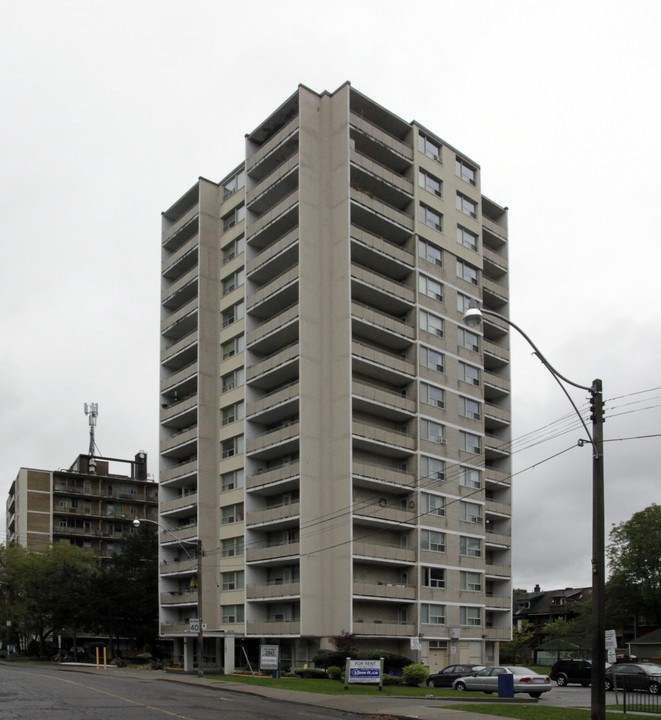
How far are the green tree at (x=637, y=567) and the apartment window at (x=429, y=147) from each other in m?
41.8

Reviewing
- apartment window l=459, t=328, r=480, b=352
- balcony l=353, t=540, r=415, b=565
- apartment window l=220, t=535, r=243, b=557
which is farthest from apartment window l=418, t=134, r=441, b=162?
apartment window l=220, t=535, r=243, b=557

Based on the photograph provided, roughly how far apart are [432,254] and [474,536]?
20.6 meters

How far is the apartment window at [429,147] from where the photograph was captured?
209 feet

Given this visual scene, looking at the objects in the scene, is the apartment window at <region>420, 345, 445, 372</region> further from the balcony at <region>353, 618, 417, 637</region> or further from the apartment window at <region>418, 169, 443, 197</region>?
the balcony at <region>353, 618, 417, 637</region>

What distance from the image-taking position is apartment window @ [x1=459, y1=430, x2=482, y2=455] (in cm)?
6128

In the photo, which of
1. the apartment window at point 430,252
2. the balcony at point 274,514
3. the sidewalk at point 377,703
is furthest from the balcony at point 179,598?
the apartment window at point 430,252

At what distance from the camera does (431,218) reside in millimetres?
63125

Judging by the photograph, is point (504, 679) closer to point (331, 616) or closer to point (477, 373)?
point (331, 616)

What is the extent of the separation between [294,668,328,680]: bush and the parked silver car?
8568 mm

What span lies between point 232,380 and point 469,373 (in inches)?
704

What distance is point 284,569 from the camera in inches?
2213

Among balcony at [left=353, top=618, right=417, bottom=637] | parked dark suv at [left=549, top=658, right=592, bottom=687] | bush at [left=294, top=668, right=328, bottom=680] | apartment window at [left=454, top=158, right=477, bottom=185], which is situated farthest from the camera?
apartment window at [left=454, top=158, right=477, bottom=185]

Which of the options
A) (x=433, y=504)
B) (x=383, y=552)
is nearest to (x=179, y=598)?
(x=383, y=552)

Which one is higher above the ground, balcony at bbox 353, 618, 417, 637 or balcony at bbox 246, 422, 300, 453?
balcony at bbox 246, 422, 300, 453
